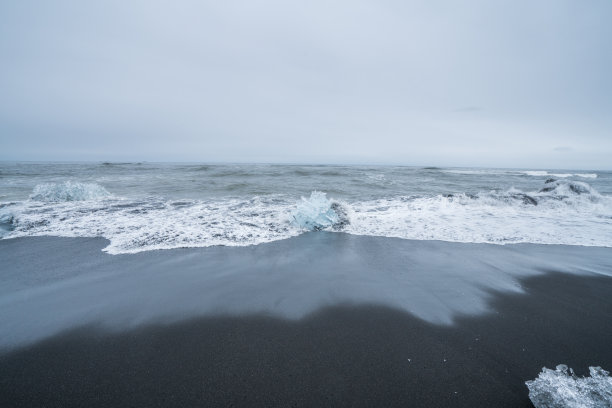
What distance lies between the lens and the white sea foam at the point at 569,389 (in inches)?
64.7

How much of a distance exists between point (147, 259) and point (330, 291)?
2878mm

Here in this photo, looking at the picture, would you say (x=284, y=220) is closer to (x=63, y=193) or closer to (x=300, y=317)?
(x=300, y=317)

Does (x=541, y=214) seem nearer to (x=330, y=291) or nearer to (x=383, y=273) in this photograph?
(x=383, y=273)

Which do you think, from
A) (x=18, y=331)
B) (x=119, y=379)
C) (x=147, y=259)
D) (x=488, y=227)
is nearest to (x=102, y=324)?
(x=18, y=331)

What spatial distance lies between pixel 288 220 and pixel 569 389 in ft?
17.2

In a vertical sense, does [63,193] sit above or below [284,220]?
above

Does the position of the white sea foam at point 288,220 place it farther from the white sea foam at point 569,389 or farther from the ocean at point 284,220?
the white sea foam at point 569,389

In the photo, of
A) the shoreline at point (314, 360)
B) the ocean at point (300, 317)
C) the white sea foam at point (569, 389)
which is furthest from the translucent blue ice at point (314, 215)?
the white sea foam at point (569, 389)

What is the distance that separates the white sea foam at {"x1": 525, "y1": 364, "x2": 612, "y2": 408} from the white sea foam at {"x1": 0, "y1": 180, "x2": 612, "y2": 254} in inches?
137

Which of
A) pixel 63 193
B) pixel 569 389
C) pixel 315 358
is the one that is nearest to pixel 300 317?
pixel 315 358

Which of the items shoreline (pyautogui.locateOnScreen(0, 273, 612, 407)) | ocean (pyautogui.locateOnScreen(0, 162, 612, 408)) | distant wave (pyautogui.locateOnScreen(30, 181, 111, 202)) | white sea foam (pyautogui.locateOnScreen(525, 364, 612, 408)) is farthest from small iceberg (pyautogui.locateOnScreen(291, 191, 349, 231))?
distant wave (pyautogui.locateOnScreen(30, 181, 111, 202))

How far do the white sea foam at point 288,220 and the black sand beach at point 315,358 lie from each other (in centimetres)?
243

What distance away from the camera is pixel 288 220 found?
6.42 meters

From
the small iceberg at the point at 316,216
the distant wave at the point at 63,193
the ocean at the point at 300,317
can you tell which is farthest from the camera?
the distant wave at the point at 63,193
